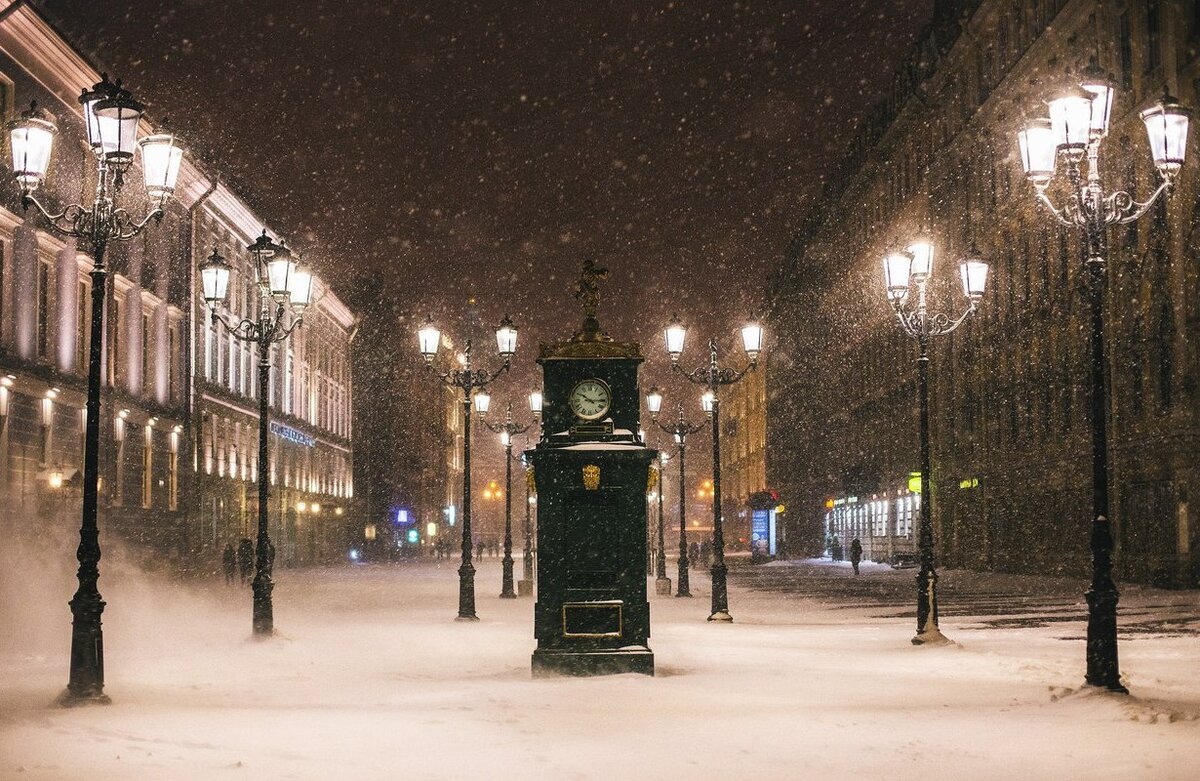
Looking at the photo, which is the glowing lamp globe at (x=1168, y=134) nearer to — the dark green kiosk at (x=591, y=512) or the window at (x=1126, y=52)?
the dark green kiosk at (x=591, y=512)

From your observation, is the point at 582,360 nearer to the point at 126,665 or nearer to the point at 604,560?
the point at 604,560

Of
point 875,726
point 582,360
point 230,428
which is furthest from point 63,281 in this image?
point 875,726

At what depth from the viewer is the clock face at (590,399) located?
15.4 meters

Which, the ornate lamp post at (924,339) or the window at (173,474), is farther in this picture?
the window at (173,474)

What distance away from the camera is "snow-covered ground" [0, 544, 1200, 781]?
9516 millimetres

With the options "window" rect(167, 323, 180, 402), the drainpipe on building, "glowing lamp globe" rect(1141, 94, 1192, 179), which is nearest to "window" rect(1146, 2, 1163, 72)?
"glowing lamp globe" rect(1141, 94, 1192, 179)

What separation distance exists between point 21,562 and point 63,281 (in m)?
11.6

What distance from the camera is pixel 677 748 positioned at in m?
10.2

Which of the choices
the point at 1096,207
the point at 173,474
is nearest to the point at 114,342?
the point at 173,474

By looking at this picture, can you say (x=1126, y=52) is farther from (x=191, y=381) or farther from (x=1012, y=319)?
(x=191, y=381)

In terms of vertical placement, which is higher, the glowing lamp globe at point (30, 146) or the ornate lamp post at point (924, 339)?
the glowing lamp globe at point (30, 146)

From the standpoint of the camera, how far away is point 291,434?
70.1 metres

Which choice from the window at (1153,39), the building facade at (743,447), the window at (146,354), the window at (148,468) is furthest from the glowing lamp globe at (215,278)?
the building facade at (743,447)

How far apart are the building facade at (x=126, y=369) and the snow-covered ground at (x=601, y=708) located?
41.9 feet
